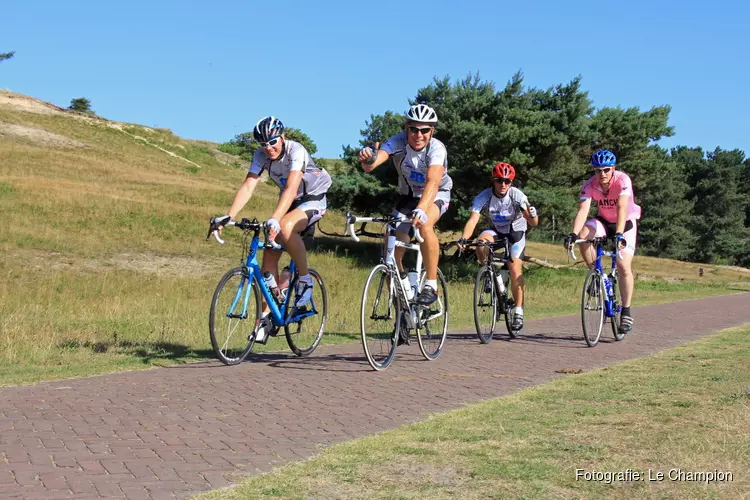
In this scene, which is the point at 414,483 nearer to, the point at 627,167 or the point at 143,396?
the point at 143,396

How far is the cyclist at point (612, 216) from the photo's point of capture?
11633 millimetres

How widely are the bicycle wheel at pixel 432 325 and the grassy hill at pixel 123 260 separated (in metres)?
2.23

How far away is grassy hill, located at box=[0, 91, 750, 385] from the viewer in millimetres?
10859

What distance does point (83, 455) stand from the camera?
5023 mm

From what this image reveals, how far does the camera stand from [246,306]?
338 inches

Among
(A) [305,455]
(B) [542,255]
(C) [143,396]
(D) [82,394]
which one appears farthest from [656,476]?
(B) [542,255]

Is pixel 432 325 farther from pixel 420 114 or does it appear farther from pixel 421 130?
pixel 420 114

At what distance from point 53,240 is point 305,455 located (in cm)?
2689

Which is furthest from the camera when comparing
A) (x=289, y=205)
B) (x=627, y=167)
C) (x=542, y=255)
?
(x=542, y=255)

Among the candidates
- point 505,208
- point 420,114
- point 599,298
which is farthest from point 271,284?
point 599,298

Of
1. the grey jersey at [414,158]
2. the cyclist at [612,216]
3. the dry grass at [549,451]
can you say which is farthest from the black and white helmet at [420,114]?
the cyclist at [612,216]

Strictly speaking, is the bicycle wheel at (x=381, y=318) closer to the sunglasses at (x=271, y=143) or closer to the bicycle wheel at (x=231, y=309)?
the bicycle wheel at (x=231, y=309)

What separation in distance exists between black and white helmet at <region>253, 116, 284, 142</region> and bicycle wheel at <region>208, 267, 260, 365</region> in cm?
129

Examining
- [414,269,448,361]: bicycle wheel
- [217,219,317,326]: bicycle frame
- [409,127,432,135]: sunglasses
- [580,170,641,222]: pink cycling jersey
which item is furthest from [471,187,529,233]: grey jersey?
[217,219,317,326]: bicycle frame
